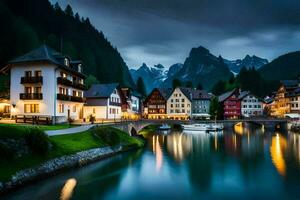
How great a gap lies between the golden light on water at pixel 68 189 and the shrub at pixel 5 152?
6.28 metres

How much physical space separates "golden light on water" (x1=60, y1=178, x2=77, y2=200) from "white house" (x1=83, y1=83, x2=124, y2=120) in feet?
161

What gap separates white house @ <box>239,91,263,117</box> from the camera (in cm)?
15512

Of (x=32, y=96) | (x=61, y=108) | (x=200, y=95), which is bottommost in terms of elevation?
(x=61, y=108)

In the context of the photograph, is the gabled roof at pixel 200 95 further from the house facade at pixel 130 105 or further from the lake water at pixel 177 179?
the lake water at pixel 177 179

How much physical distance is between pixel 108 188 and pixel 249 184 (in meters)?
16.4

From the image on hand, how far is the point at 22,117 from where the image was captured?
194 ft

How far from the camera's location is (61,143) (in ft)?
136

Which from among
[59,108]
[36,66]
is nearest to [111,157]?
[59,108]

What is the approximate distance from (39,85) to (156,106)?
9636cm

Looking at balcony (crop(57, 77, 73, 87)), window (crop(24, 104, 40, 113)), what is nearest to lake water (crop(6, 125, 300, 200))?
balcony (crop(57, 77, 73, 87))

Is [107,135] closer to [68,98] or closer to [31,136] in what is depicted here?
[68,98]

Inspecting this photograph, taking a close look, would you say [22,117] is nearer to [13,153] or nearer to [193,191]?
[13,153]

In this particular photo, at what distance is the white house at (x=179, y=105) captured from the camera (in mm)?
150875

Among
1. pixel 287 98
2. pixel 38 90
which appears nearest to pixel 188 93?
pixel 287 98
